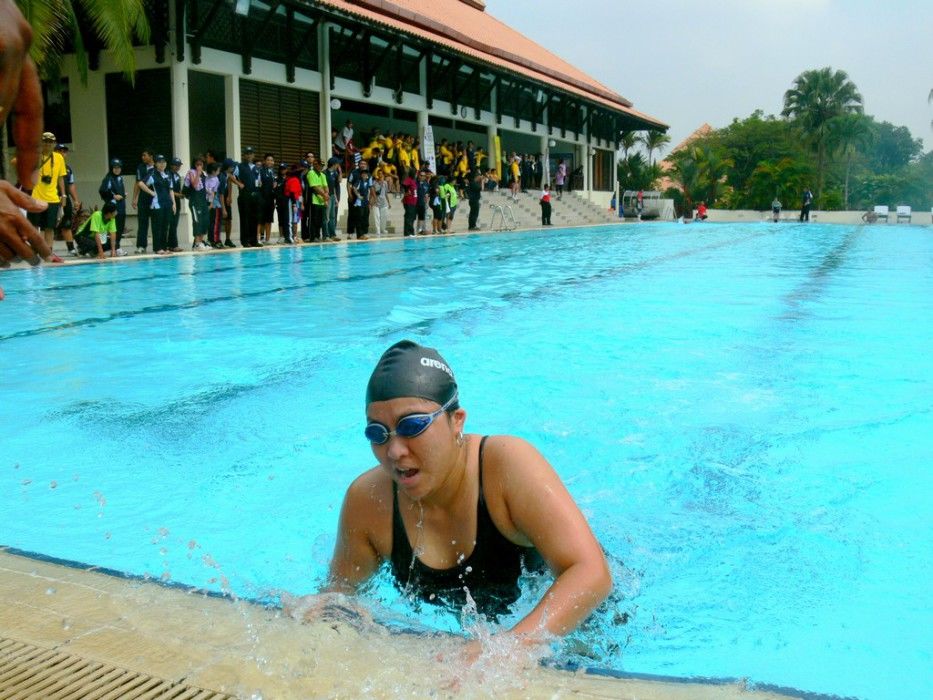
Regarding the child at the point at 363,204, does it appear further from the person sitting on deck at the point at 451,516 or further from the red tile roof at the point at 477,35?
the person sitting on deck at the point at 451,516

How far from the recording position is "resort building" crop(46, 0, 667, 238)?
1834 centimetres

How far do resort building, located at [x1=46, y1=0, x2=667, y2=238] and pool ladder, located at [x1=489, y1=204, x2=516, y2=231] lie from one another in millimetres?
3190

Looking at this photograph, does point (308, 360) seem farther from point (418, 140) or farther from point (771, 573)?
point (418, 140)

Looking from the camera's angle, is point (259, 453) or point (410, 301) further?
point (410, 301)

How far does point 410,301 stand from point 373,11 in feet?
50.5

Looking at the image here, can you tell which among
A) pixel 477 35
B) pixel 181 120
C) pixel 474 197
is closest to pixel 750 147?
pixel 477 35

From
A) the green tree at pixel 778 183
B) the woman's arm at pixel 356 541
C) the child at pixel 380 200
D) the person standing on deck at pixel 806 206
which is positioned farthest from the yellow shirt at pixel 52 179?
the green tree at pixel 778 183

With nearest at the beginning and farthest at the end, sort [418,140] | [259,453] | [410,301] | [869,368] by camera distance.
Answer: [259,453] → [869,368] → [410,301] → [418,140]

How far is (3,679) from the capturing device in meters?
1.91

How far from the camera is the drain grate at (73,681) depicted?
1853 millimetres

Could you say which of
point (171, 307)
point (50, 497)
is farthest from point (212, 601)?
point (171, 307)

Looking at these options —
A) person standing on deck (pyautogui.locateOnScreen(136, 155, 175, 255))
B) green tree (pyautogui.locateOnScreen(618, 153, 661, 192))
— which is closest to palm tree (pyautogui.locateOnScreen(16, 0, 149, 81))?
person standing on deck (pyautogui.locateOnScreen(136, 155, 175, 255))

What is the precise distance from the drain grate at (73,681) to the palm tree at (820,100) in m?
67.5

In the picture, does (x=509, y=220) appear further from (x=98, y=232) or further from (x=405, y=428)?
(x=405, y=428)
